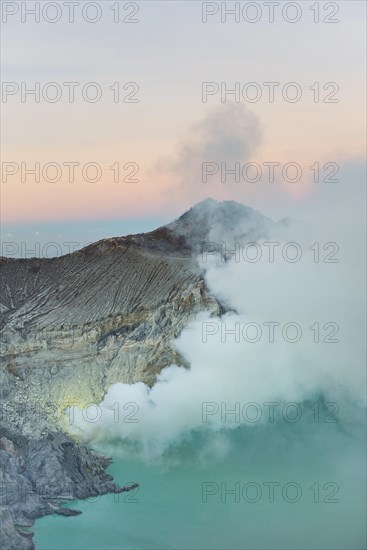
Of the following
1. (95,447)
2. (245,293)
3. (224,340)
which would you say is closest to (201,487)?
(95,447)

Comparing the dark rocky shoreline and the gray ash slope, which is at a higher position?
the gray ash slope

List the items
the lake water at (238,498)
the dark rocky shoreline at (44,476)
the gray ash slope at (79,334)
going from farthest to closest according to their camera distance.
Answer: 1. the gray ash slope at (79,334)
2. the dark rocky shoreline at (44,476)
3. the lake water at (238,498)

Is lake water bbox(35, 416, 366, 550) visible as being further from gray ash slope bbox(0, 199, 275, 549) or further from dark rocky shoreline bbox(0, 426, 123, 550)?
gray ash slope bbox(0, 199, 275, 549)

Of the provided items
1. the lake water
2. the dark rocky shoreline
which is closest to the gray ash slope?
the dark rocky shoreline

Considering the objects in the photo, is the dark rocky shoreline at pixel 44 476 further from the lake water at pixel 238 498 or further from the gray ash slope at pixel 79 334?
the lake water at pixel 238 498

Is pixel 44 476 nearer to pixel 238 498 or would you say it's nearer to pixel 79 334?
pixel 238 498

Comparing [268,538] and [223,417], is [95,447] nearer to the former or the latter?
[223,417]

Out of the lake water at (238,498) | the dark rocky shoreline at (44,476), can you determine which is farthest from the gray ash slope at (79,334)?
the lake water at (238,498)
